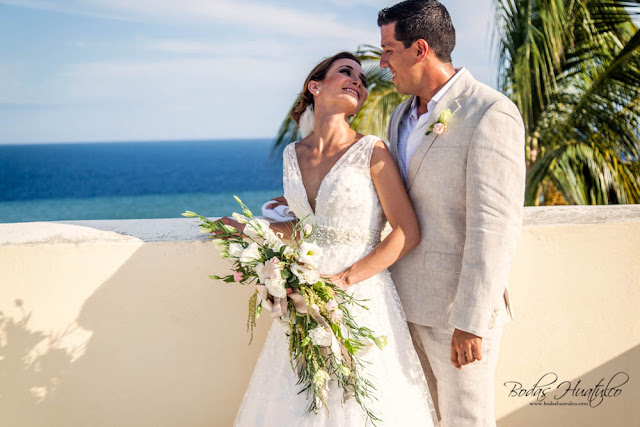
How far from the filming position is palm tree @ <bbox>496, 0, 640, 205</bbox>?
5605mm

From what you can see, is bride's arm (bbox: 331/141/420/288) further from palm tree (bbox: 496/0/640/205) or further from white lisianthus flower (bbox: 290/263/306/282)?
palm tree (bbox: 496/0/640/205)

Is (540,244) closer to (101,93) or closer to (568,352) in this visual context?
(568,352)

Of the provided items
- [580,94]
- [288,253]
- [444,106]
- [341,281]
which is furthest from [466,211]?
[580,94]

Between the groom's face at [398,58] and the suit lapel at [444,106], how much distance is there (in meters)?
0.19

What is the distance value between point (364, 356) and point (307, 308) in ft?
1.18

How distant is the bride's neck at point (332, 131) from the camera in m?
2.32

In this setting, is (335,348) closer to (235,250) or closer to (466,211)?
(235,250)

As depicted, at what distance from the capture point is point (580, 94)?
6.84 m

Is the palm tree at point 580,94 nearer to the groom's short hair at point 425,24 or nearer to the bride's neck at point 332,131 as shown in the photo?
the groom's short hair at point 425,24

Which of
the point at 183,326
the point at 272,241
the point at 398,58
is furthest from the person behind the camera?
the point at 183,326

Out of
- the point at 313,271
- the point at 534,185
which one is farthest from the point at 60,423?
the point at 534,185

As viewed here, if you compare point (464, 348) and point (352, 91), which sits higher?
point (352, 91)

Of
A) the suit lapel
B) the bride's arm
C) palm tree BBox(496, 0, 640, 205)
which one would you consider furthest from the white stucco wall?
palm tree BBox(496, 0, 640, 205)

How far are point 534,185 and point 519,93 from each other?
1307 millimetres
